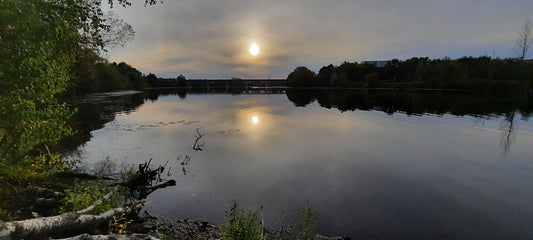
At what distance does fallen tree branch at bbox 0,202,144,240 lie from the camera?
6516 millimetres

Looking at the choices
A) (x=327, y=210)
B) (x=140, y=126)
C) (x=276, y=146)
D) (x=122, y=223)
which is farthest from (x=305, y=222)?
(x=140, y=126)

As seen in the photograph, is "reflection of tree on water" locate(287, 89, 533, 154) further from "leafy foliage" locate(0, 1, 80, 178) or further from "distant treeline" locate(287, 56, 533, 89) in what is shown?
"distant treeline" locate(287, 56, 533, 89)

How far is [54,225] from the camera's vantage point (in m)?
7.72

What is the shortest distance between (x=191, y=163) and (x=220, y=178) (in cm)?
427

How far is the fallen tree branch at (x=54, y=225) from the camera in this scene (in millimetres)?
6516

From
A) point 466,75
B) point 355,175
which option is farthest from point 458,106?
point 466,75

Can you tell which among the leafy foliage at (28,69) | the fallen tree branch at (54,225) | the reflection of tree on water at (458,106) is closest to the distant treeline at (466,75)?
the reflection of tree on water at (458,106)

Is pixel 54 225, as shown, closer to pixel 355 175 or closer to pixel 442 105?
pixel 355 175

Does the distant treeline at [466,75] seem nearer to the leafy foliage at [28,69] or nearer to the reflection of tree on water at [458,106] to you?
the reflection of tree on water at [458,106]

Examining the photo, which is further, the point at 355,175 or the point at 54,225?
the point at 355,175

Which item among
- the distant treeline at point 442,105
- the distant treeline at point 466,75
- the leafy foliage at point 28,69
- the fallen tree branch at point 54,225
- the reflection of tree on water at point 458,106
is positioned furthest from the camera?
the distant treeline at point 466,75

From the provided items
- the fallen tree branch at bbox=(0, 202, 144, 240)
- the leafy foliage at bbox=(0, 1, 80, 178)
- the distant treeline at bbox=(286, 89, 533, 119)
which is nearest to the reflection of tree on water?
the distant treeline at bbox=(286, 89, 533, 119)

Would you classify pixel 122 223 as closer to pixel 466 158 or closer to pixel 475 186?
pixel 475 186

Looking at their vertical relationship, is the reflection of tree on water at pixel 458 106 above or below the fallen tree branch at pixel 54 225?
A: below
